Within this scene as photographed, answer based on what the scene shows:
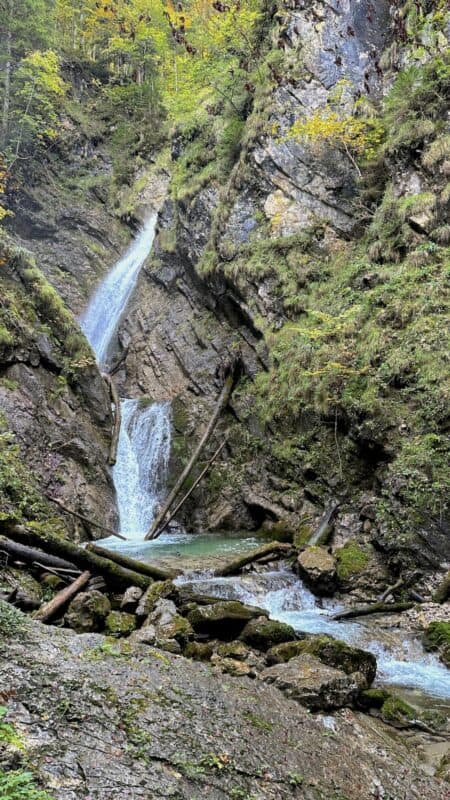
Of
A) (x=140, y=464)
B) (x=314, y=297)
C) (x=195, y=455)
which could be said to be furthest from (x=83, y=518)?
(x=314, y=297)

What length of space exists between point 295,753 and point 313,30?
22.3m

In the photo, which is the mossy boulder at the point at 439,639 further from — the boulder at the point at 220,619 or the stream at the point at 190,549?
the boulder at the point at 220,619

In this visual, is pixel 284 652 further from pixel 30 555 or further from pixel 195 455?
pixel 195 455

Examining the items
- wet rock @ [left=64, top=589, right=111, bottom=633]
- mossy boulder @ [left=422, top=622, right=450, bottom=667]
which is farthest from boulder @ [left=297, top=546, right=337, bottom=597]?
wet rock @ [left=64, top=589, right=111, bottom=633]

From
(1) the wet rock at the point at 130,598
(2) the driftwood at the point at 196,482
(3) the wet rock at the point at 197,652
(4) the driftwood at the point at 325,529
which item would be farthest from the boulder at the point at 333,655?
(2) the driftwood at the point at 196,482

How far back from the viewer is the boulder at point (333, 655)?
5988 mm

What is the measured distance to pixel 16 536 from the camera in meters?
7.72

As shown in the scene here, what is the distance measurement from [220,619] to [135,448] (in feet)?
36.0

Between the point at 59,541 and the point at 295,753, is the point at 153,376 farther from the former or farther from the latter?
the point at 295,753

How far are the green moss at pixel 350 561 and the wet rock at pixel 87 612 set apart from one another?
478 centimetres

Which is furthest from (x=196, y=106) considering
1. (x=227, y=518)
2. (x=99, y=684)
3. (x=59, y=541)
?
(x=99, y=684)

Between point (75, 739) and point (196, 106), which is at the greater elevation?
point (196, 106)

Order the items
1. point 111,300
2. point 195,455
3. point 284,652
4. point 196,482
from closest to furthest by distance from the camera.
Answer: point 284,652 → point 196,482 → point 195,455 → point 111,300

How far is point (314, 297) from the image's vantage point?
15164 millimetres
